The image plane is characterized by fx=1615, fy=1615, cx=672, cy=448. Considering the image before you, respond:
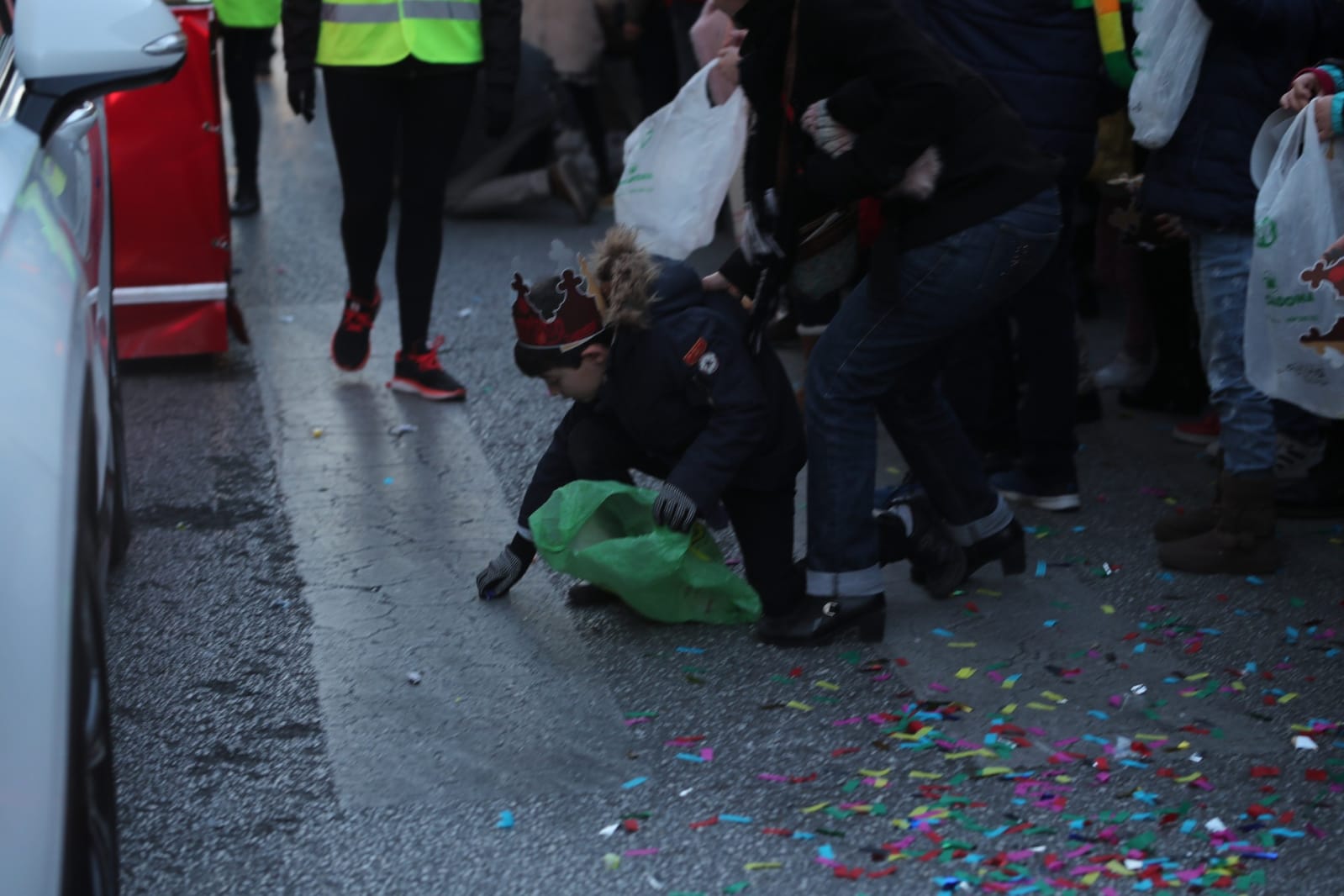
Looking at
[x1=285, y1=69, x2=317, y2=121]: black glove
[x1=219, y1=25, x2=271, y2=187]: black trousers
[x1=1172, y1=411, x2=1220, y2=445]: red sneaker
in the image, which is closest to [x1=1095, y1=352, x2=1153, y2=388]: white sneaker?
[x1=1172, y1=411, x2=1220, y2=445]: red sneaker

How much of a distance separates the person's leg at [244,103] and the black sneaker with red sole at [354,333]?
265cm

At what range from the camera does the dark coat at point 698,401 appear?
3.48 meters

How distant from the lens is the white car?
1.85 meters

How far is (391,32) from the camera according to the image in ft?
16.4

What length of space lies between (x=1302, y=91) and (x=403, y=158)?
9.36 feet

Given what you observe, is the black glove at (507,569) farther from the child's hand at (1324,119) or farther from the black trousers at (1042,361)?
the child's hand at (1324,119)

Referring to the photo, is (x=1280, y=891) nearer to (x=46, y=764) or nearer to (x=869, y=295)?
(x=869, y=295)

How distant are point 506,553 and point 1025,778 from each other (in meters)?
1.42

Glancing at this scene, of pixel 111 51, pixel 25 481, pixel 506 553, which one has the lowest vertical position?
pixel 506 553

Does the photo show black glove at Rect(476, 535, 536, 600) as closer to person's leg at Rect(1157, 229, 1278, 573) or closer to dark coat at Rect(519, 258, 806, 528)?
dark coat at Rect(519, 258, 806, 528)

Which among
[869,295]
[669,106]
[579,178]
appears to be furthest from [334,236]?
[869,295]

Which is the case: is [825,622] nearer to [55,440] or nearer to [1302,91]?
[1302,91]

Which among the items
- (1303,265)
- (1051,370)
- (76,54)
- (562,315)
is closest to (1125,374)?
(1051,370)

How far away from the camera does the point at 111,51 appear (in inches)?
119
